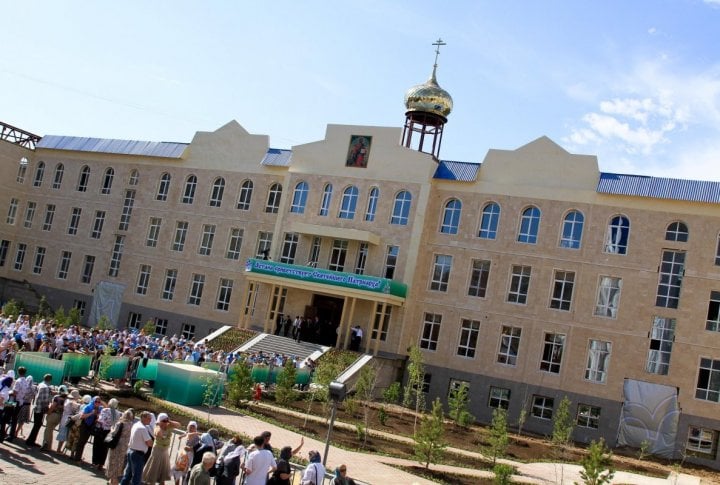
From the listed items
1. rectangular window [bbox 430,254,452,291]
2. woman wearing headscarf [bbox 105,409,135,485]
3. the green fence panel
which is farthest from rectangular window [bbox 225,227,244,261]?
woman wearing headscarf [bbox 105,409,135,485]

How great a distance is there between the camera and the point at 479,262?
3447 cm

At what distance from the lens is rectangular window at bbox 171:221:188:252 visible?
138ft

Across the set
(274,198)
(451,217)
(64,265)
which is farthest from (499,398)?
(64,265)

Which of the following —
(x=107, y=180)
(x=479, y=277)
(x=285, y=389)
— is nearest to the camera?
(x=285, y=389)

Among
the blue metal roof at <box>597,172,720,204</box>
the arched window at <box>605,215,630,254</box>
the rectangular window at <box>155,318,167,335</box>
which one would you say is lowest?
the rectangular window at <box>155,318,167,335</box>

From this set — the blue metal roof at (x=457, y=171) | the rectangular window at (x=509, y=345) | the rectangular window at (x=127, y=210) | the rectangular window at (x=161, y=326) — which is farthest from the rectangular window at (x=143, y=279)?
the rectangular window at (x=509, y=345)

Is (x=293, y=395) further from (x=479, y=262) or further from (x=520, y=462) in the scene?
(x=479, y=262)

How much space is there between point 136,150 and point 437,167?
20584mm

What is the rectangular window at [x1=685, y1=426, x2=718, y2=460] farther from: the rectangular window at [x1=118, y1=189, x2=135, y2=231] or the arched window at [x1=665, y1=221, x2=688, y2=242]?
the rectangular window at [x1=118, y1=189, x2=135, y2=231]

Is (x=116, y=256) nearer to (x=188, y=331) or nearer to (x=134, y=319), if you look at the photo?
(x=134, y=319)

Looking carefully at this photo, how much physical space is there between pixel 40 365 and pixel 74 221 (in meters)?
29.1

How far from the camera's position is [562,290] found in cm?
3259

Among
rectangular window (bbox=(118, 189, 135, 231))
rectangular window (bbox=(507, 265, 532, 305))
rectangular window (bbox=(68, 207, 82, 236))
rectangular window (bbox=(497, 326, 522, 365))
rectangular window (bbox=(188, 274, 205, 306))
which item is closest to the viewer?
rectangular window (bbox=(497, 326, 522, 365))

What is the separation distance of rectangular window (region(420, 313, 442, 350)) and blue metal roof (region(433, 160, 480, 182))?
22.7 ft
